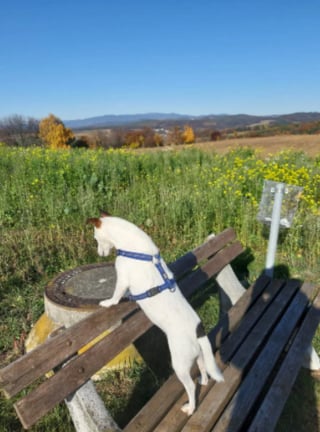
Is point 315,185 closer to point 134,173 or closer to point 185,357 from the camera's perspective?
point 134,173

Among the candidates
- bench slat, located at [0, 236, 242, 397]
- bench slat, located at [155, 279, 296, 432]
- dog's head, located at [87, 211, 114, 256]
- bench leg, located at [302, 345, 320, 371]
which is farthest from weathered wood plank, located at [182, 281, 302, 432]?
dog's head, located at [87, 211, 114, 256]

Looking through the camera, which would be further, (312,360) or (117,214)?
(117,214)

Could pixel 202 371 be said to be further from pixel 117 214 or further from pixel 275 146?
pixel 275 146

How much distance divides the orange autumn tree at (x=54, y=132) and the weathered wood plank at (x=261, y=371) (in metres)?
40.4

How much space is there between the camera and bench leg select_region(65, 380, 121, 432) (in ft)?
5.44

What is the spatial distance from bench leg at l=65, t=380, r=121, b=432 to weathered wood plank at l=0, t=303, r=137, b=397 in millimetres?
209

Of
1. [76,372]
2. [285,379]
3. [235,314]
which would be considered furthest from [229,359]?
[76,372]

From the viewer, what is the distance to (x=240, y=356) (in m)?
2.30

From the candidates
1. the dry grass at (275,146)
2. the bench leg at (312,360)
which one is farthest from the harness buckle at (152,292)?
the dry grass at (275,146)

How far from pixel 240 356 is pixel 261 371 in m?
0.16

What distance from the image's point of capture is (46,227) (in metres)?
5.50

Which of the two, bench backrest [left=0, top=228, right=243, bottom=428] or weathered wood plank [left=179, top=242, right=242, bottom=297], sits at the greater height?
bench backrest [left=0, top=228, right=243, bottom=428]

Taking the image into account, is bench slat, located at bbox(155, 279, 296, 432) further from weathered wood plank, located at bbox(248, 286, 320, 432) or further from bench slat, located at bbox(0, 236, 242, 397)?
bench slat, located at bbox(0, 236, 242, 397)

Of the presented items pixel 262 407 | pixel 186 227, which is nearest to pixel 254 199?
pixel 186 227
